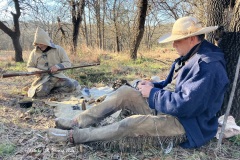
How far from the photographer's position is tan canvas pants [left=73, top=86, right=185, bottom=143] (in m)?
2.42

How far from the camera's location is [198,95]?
82.7 inches

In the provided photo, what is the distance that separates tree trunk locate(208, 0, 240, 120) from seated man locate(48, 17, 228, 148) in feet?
2.36

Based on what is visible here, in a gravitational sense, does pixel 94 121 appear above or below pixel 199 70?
below

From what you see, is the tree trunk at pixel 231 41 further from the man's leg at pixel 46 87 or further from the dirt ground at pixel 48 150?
the man's leg at pixel 46 87

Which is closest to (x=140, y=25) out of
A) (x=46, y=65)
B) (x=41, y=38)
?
(x=46, y=65)

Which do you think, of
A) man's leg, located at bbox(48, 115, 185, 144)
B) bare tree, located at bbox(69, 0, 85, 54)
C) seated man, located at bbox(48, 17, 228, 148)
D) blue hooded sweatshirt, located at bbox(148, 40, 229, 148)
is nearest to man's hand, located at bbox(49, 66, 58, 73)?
seated man, located at bbox(48, 17, 228, 148)

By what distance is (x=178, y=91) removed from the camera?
229cm

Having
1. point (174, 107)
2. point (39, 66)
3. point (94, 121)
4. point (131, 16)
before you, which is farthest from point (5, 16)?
point (131, 16)

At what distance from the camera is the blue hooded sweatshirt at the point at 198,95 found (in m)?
2.12

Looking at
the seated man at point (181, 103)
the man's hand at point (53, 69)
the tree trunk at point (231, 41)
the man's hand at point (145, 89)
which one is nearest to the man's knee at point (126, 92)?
the seated man at point (181, 103)

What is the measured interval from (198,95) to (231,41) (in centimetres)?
122

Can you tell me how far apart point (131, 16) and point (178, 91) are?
62.3 feet

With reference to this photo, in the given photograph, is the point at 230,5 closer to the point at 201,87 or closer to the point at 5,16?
the point at 201,87

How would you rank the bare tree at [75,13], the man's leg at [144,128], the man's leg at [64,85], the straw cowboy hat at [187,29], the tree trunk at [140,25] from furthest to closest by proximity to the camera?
the bare tree at [75,13] → the tree trunk at [140,25] → the man's leg at [64,85] → the man's leg at [144,128] → the straw cowboy hat at [187,29]
